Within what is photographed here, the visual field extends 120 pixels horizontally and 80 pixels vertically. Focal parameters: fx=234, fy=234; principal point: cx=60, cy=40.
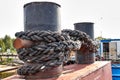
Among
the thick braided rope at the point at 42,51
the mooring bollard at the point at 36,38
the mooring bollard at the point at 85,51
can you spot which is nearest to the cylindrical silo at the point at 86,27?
the mooring bollard at the point at 85,51

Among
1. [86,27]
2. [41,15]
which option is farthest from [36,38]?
[86,27]

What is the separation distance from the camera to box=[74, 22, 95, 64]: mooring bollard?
10.3 ft

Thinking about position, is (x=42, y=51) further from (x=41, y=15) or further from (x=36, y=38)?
(x=41, y=15)

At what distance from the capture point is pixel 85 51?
327 cm

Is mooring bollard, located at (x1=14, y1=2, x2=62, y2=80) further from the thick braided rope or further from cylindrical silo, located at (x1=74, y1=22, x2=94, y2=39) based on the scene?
cylindrical silo, located at (x1=74, y1=22, x2=94, y2=39)

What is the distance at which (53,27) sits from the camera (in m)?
2.08

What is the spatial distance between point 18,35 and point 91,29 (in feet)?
4.85

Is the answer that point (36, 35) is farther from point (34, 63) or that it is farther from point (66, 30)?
point (66, 30)

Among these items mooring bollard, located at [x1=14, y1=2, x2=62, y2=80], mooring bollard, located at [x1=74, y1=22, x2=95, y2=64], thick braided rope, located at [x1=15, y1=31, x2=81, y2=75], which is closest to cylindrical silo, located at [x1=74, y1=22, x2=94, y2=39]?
mooring bollard, located at [x1=74, y1=22, x2=95, y2=64]

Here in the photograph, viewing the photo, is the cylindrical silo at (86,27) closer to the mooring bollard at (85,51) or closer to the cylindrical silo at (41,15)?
the mooring bollard at (85,51)

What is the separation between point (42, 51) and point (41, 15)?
333mm

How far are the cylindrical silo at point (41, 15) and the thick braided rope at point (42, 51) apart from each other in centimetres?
12

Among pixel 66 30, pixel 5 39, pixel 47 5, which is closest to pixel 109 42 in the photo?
pixel 66 30

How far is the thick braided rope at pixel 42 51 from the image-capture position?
1915mm
